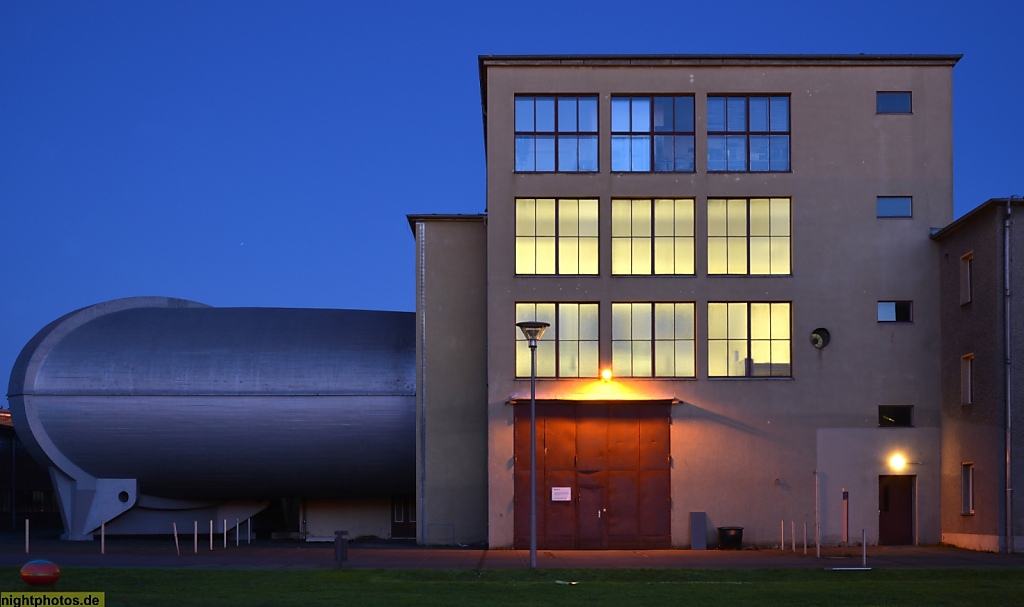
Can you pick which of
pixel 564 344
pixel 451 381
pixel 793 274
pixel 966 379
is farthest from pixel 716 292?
pixel 451 381

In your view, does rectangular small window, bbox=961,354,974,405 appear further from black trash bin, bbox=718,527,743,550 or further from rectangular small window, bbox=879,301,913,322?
black trash bin, bbox=718,527,743,550

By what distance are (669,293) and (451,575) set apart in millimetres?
15881

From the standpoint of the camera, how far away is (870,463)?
41.2 meters

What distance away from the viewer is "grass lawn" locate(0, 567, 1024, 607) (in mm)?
23594

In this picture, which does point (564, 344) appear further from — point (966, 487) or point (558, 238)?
point (966, 487)

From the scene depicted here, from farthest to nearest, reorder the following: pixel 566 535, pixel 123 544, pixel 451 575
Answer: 1. pixel 123 544
2. pixel 566 535
3. pixel 451 575

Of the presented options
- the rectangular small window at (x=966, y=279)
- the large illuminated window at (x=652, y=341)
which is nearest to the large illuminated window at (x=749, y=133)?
the large illuminated window at (x=652, y=341)

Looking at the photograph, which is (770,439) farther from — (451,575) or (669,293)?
(451,575)

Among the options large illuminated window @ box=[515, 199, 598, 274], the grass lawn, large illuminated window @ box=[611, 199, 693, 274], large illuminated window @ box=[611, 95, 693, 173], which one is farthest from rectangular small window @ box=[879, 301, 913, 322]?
the grass lawn

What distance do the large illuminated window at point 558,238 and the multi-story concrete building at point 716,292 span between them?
0.24ft

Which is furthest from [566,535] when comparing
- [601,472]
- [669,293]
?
[669,293]

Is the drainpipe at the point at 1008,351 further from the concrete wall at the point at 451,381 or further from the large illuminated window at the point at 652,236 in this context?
the concrete wall at the point at 451,381

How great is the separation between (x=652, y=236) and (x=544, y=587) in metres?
18.4

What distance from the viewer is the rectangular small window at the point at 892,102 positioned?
139 feet
